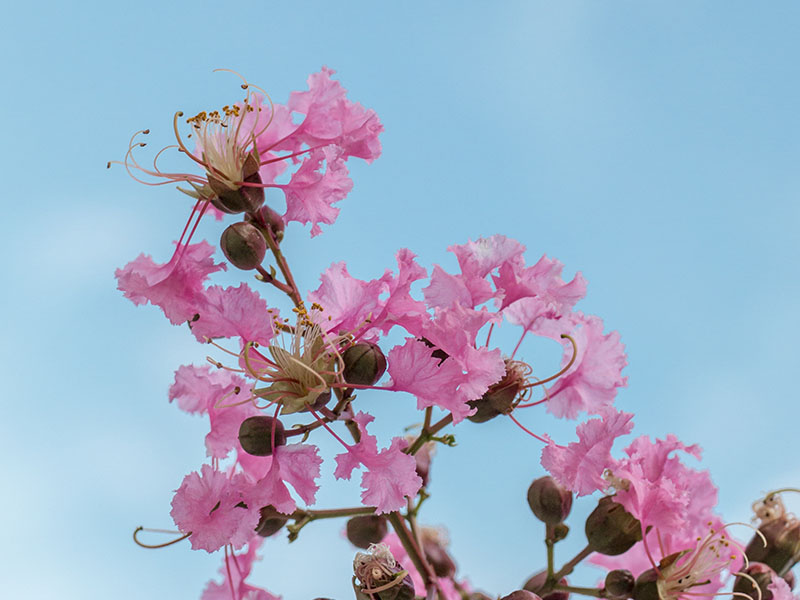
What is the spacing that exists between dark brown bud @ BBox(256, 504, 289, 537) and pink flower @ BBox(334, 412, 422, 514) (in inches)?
9.4

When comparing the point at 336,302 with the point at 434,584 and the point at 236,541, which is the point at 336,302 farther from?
the point at 434,584

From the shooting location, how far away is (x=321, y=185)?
1766mm

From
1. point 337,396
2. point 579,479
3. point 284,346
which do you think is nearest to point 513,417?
point 579,479

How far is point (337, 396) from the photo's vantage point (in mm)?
1604

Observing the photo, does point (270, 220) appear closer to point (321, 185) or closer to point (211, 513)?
point (321, 185)

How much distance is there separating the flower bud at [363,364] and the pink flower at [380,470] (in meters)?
0.07

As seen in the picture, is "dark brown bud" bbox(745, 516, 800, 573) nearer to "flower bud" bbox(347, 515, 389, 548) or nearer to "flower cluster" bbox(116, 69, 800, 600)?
"flower cluster" bbox(116, 69, 800, 600)

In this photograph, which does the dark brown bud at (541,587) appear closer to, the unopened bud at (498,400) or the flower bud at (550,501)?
the flower bud at (550,501)

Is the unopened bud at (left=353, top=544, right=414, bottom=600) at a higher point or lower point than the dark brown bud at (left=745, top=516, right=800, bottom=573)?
lower

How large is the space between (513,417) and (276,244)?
0.61 meters

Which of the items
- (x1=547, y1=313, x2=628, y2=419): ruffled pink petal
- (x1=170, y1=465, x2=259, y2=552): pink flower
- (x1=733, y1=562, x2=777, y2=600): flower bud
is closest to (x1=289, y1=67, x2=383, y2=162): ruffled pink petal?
(x1=547, y1=313, x2=628, y2=419): ruffled pink petal

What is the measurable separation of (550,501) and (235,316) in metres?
→ 0.82

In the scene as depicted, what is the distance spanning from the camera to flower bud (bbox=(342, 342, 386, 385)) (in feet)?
5.06

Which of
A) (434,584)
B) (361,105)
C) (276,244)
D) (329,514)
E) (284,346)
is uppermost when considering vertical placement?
(361,105)
